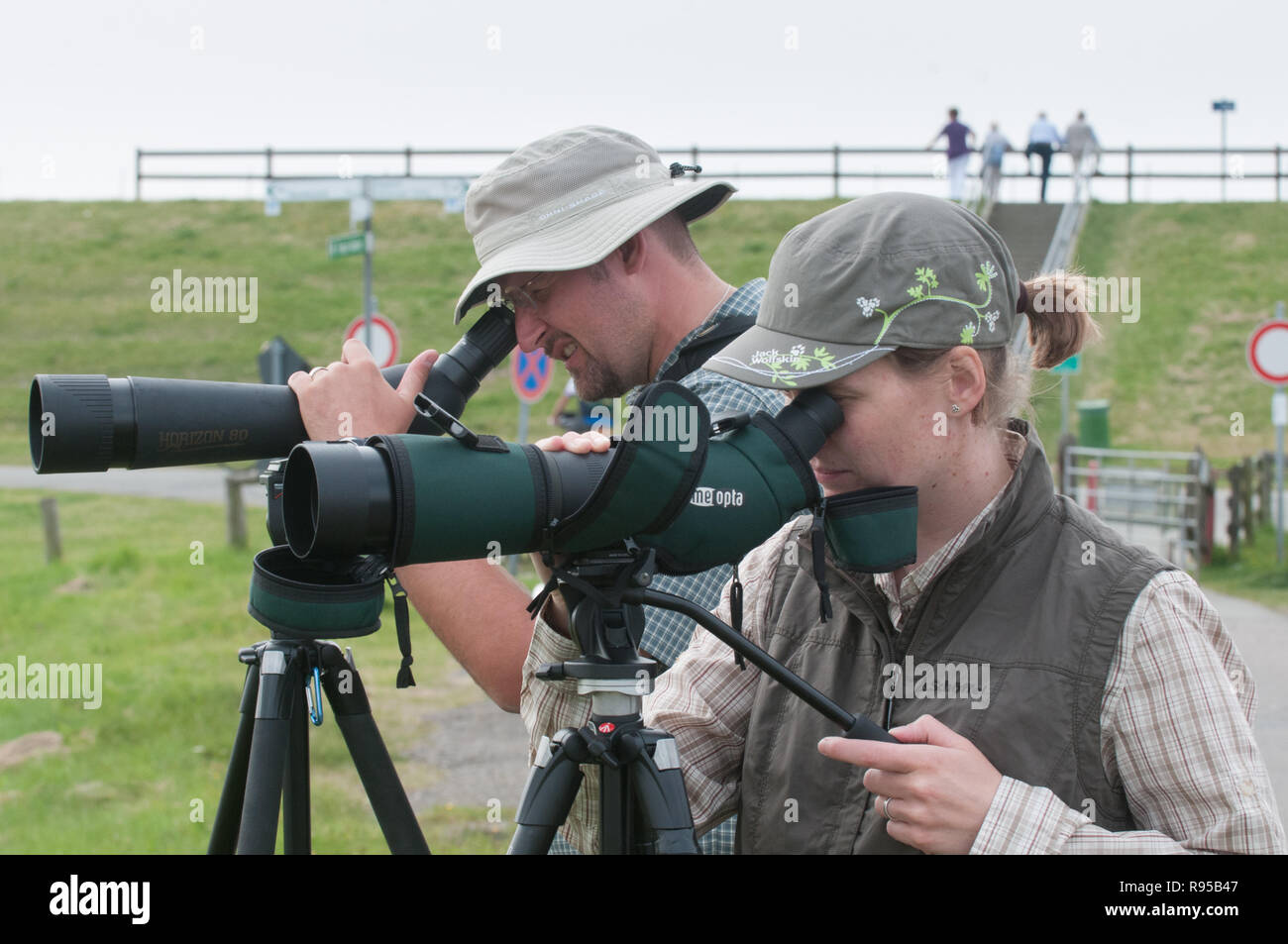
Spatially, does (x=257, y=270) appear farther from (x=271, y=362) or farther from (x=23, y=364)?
(x=271, y=362)

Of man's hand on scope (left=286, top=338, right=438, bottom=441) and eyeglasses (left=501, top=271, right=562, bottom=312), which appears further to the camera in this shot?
eyeglasses (left=501, top=271, right=562, bottom=312)

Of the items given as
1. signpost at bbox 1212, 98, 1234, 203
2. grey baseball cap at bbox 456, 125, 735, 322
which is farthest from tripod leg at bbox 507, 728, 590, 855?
signpost at bbox 1212, 98, 1234, 203

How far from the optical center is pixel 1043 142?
22969 mm

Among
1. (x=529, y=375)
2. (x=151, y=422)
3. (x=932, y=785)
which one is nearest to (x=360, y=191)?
(x=529, y=375)

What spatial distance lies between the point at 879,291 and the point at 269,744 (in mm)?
1213

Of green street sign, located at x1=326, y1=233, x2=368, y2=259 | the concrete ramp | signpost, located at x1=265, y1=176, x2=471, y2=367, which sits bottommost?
green street sign, located at x1=326, y1=233, x2=368, y2=259

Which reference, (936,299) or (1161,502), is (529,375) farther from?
(936,299)

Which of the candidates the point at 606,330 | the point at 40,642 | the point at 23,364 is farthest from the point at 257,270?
the point at 606,330

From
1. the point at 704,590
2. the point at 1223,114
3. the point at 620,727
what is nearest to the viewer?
the point at 620,727

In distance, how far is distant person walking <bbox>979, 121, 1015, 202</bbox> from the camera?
2252 centimetres

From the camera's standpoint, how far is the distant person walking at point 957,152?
73.0 ft

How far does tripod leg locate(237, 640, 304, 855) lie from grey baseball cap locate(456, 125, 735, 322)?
→ 756 millimetres

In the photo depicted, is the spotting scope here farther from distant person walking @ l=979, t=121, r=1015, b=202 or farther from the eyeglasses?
distant person walking @ l=979, t=121, r=1015, b=202

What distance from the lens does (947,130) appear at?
2247 cm
